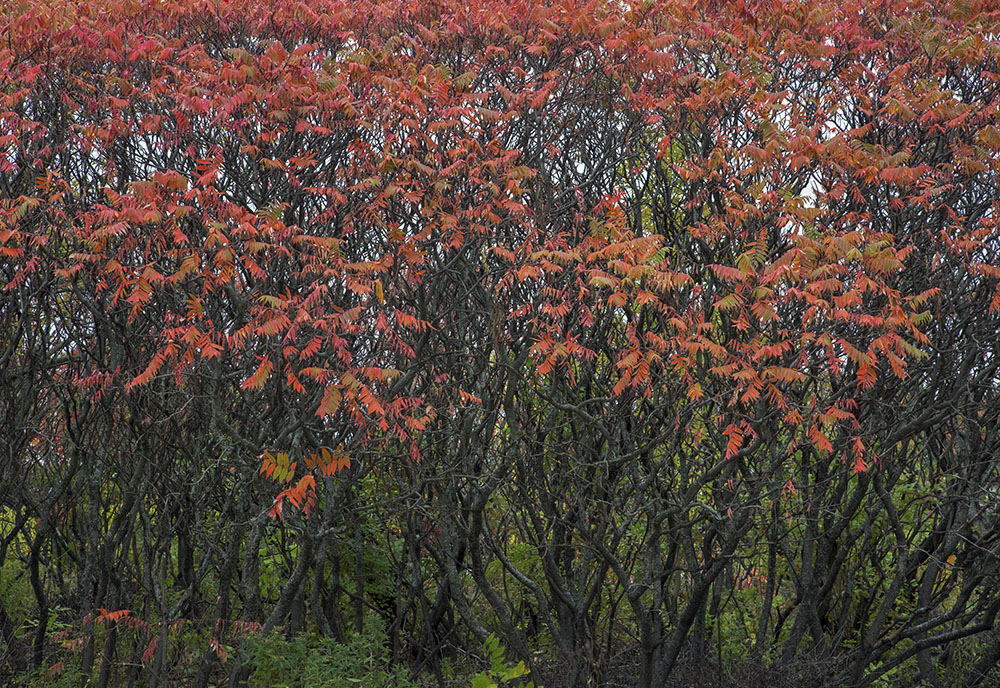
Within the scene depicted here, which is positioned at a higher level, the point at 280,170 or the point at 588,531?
the point at 280,170

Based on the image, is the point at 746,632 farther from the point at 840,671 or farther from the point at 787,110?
the point at 787,110

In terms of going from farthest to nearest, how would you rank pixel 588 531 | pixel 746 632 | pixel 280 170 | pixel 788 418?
pixel 746 632
pixel 588 531
pixel 280 170
pixel 788 418

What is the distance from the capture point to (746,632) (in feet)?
26.0

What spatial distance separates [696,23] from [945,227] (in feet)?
7.26

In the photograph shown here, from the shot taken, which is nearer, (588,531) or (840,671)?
(588,531)

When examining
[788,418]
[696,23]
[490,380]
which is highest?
[696,23]

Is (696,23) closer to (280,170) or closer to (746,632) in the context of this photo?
(280,170)

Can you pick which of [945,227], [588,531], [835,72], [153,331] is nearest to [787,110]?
[835,72]

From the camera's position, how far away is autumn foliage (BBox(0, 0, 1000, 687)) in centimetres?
559

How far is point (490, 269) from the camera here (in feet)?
20.3

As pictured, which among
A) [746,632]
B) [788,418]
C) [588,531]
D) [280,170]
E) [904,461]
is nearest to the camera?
[788,418]

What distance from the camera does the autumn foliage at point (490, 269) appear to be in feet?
18.3

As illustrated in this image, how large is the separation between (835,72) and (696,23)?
Result: 1.05 meters

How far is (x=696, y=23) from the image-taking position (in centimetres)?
636
